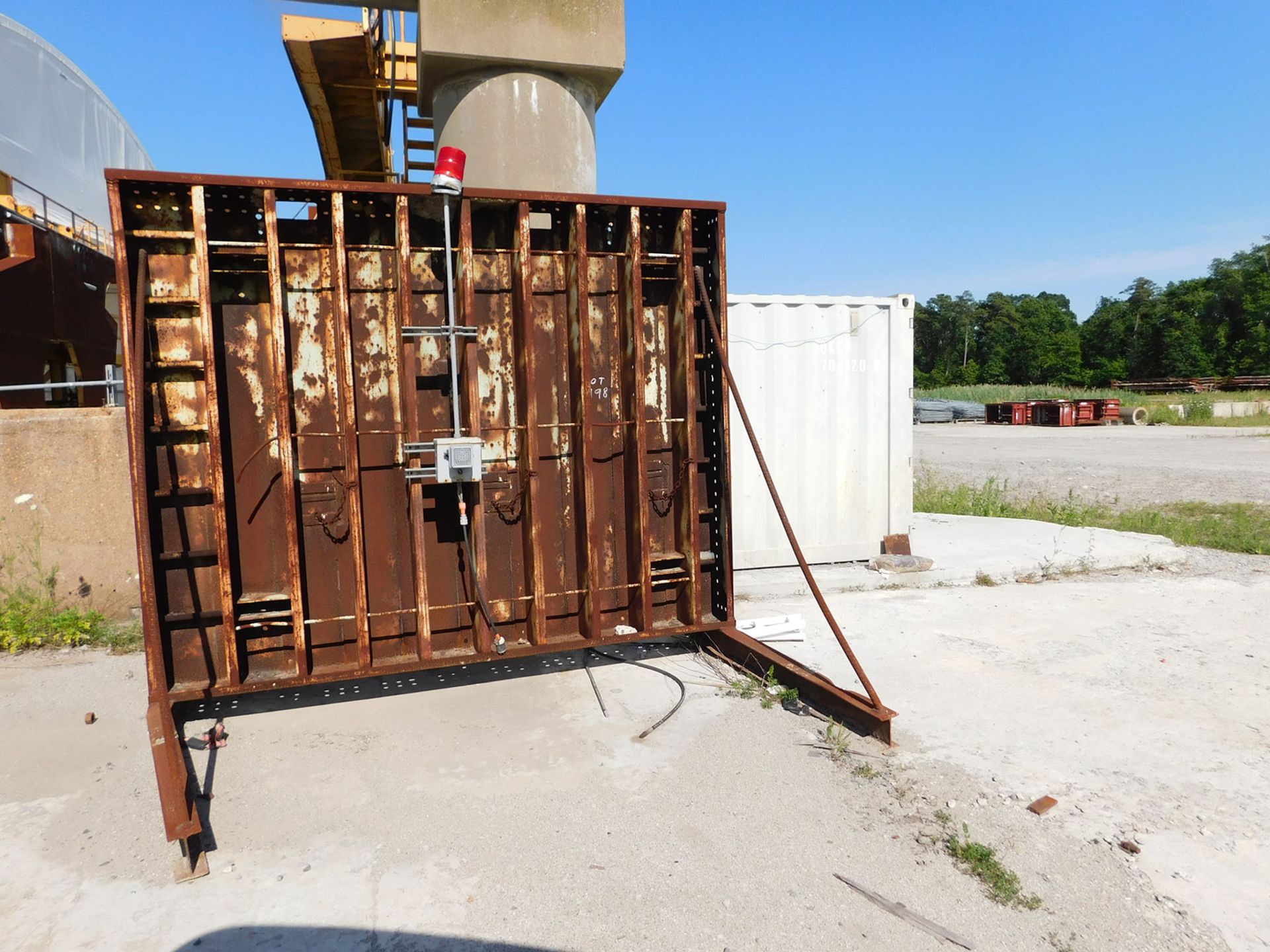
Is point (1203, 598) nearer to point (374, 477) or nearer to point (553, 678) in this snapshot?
point (553, 678)

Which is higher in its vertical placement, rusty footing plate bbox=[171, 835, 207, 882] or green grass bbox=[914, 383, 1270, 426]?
green grass bbox=[914, 383, 1270, 426]

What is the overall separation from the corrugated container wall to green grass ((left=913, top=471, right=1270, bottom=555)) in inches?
139

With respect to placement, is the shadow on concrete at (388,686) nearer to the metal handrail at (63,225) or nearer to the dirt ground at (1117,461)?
the metal handrail at (63,225)

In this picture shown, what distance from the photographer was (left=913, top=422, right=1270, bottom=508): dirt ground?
A: 46.3 feet

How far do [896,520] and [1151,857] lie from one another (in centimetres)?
526

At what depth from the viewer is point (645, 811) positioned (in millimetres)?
3598

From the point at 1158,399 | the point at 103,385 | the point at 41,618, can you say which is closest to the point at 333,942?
the point at 41,618

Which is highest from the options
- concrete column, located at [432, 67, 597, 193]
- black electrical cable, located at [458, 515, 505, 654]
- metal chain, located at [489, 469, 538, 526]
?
concrete column, located at [432, 67, 597, 193]

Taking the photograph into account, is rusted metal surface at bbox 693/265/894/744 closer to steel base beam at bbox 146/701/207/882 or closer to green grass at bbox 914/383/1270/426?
steel base beam at bbox 146/701/207/882

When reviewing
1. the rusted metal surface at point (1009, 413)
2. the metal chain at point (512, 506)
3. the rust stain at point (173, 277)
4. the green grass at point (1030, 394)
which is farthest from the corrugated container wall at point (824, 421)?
the green grass at point (1030, 394)

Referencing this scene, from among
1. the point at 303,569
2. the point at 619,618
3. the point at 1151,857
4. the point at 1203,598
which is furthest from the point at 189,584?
the point at 1203,598

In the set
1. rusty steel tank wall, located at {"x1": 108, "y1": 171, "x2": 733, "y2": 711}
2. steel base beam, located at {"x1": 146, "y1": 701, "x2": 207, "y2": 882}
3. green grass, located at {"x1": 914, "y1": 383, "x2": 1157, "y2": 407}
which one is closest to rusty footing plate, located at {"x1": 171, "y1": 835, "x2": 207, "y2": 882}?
steel base beam, located at {"x1": 146, "y1": 701, "x2": 207, "y2": 882}

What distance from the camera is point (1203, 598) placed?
707 cm

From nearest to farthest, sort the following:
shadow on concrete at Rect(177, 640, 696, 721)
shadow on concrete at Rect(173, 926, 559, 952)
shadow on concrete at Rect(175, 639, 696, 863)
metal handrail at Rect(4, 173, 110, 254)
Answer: shadow on concrete at Rect(173, 926, 559, 952)
shadow on concrete at Rect(175, 639, 696, 863)
shadow on concrete at Rect(177, 640, 696, 721)
metal handrail at Rect(4, 173, 110, 254)
